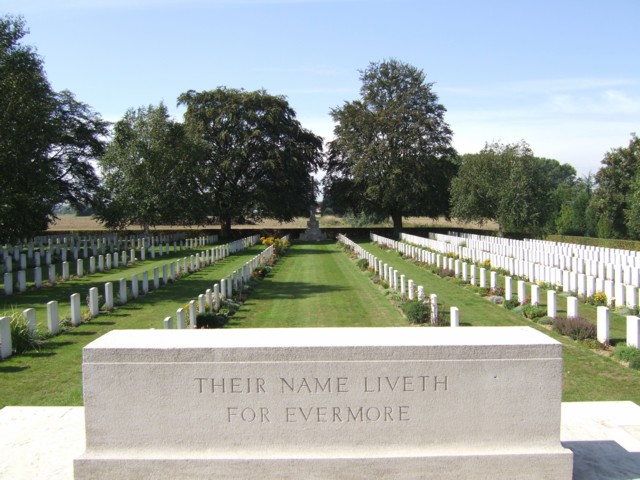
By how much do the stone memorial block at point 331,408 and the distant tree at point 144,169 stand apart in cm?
3613

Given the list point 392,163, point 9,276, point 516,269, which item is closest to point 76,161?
point 392,163

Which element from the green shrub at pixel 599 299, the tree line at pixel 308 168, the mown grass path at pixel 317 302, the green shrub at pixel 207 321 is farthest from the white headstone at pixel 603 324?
the tree line at pixel 308 168

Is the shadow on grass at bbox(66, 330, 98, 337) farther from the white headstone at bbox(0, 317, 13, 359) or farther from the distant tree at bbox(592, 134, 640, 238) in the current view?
the distant tree at bbox(592, 134, 640, 238)

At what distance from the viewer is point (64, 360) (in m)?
9.77

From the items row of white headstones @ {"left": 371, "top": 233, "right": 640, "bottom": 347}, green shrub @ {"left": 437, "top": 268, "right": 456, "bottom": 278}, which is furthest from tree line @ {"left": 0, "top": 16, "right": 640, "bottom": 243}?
green shrub @ {"left": 437, "top": 268, "right": 456, "bottom": 278}

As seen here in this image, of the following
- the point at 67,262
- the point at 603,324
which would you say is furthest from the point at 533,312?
the point at 67,262

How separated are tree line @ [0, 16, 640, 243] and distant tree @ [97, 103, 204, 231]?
0.08 metres

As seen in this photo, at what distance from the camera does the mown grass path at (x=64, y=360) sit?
792cm

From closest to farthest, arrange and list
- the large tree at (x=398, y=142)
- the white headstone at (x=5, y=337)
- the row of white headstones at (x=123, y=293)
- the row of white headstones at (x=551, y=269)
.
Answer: the white headstone at (x=5, y=337) → the row of white headstones at (x=123, y=293) → the row of white headstones at (x=551, y=269) → the large tree at (x=398, y=142)

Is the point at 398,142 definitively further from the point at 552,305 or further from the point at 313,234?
the point at 552,305

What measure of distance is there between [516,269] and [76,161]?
3899cm

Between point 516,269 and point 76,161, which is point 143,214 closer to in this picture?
point 76,161

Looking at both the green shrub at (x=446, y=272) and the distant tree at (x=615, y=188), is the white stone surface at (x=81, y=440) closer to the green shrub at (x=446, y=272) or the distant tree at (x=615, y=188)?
the green shrub at (x=446, y=272)

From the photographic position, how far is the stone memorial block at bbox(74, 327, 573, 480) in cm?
476
